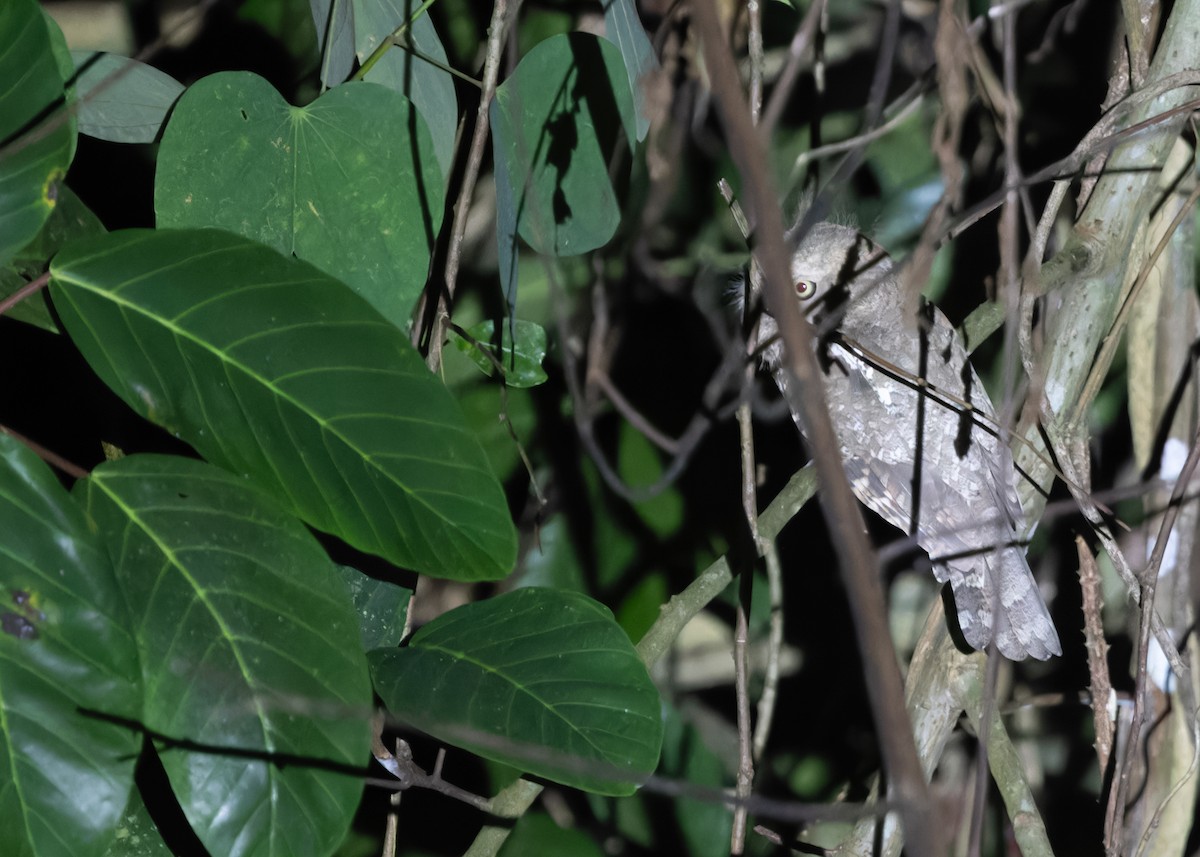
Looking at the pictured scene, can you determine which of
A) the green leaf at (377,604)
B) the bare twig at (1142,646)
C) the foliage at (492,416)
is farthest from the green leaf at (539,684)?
the bare twig at (1142,646)

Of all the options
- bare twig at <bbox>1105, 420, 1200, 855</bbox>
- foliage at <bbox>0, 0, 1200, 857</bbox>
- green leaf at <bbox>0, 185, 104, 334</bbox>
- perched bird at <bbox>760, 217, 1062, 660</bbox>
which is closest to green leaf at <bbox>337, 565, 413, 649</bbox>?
foliage at <bbox>0, 0, 1200, 857</bbox>

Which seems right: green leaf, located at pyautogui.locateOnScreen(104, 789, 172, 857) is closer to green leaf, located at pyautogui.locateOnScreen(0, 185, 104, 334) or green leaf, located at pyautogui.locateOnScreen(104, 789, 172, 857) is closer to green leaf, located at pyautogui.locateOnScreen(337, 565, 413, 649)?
green leaf, located at pyautogui.locateOnScreen(337, 565, 413, 649)

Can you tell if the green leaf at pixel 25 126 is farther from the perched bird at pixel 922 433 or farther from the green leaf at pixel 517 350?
the perched bird at pixel 922 433

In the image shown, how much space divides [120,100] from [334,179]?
0.88ft

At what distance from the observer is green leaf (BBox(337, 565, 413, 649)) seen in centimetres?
119

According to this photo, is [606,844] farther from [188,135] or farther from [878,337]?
[188,135]

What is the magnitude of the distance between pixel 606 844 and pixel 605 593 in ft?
1.62

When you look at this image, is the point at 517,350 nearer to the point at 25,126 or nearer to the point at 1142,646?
the point at 25,126

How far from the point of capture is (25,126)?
0.88 m

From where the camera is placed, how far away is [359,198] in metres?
1.05

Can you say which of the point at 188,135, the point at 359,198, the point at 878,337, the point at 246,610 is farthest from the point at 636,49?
the point at 878,337

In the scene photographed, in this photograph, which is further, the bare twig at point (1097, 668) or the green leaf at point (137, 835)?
the bare twig at point (1097, 668)

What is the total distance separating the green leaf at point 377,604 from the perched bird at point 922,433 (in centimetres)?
71

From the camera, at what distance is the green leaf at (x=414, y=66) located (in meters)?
1.20
